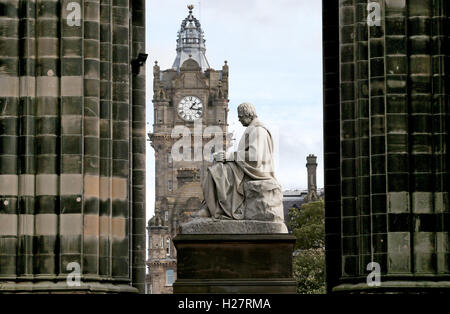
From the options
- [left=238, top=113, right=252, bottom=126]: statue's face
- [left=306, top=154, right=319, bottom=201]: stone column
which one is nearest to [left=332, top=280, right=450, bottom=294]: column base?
[left=238, top=113, right=252, bottom=126]: statue's face

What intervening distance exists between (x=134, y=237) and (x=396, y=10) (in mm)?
9220

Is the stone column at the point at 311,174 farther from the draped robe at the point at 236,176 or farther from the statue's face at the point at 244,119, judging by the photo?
the draped robe at the point at 236,176

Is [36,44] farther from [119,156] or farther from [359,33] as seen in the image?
[359,33]

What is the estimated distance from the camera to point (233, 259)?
3584cm

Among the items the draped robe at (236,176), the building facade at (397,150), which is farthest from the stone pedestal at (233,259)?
the building facade at (397,150)

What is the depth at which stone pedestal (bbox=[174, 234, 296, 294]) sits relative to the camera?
35.7 meters

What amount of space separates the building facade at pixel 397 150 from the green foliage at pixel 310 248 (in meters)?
43.7

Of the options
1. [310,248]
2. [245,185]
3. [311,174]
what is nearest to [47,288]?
[245,185]

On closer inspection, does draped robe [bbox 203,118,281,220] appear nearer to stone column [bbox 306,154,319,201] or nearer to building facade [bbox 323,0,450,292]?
building facade [bbox 323,0,450,292]

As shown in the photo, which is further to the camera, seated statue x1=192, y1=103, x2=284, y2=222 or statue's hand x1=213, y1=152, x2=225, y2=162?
statue's hand x1=213, y1=152, x2=225, y2=162

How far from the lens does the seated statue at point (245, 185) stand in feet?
119

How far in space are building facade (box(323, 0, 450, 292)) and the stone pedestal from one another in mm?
1429

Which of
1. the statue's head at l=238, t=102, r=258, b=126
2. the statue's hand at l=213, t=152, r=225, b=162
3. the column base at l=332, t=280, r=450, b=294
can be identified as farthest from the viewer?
the statue's head at l=238, t=102, r=258, b=126

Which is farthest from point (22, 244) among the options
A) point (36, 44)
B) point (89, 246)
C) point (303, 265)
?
point (303, 265)
